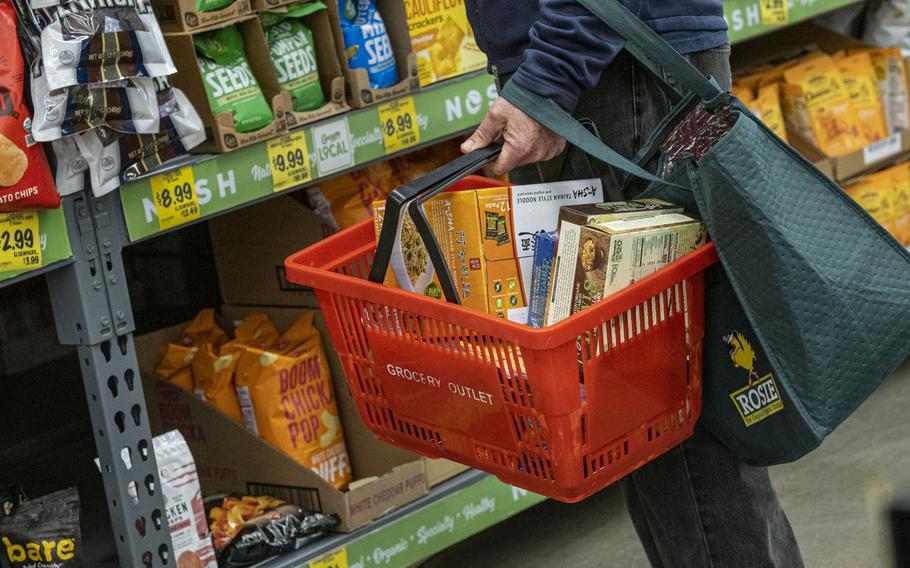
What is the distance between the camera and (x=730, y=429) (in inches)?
61.8

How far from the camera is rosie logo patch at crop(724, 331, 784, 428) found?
1.50 meters

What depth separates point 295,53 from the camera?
2.12 m

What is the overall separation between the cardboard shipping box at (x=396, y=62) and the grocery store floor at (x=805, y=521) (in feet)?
3.47

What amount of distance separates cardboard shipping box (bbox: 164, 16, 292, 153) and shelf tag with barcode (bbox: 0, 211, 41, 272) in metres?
0.35

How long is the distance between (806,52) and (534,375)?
93.7 inches

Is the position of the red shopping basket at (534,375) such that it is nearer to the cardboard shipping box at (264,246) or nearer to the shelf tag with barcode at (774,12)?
the cardboard shipping box at (264,246)

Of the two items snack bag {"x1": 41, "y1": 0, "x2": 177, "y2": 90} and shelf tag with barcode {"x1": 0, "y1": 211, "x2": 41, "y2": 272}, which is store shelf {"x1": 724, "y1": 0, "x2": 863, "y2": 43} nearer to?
snack bag {"x1": 41, "y1": 0, "x2": 177, "y2": 90}

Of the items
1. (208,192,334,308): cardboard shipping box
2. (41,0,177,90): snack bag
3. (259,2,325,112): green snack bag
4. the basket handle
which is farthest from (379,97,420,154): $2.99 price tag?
the basket handle

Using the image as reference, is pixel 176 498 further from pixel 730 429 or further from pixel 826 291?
pixel 826 291

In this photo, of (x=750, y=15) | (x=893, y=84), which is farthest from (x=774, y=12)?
(x=893, y=84)

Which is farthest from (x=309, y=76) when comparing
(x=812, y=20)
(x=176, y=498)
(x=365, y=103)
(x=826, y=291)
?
(x=812, y=20)

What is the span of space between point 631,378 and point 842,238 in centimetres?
30

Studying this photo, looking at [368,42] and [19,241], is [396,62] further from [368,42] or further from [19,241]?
[19,241]

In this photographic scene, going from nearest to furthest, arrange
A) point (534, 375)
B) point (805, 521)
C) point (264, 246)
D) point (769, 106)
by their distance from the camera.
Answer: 1. point (534, 375)
2. point (264, 246)
3. point (805, 521)
4. point (769, 106)
